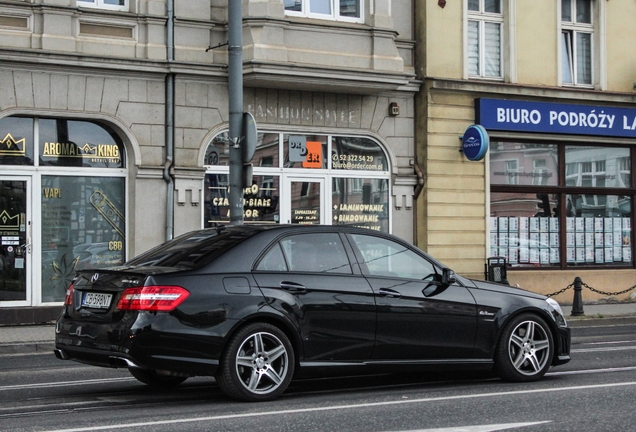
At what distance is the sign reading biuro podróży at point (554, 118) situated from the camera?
68.5 feet

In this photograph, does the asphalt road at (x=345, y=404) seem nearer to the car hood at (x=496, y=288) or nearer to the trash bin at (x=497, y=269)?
→ the car hood at (x=496, y=288)

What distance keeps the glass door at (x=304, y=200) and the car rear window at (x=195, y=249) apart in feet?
34.4

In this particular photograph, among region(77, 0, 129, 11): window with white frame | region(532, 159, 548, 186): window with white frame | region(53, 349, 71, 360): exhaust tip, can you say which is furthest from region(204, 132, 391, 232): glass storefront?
region(53, 349, 71, 360): exhaust tip

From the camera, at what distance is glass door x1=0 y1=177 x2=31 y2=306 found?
55.4ft

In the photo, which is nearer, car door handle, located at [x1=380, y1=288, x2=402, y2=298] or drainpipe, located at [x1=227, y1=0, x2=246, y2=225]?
car door handle, located at [x1=380, y1=288, x2=402, y2=298]

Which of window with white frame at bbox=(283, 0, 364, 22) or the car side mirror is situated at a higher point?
window with white frame at bbox=(283, 0, 364, 22)

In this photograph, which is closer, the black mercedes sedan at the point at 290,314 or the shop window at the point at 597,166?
the black mercedes sedan at the point at 290,314

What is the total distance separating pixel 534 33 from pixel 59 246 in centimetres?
1120

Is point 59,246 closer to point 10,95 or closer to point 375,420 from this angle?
point 10,95

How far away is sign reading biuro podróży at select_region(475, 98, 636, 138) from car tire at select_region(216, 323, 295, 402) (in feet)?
44.5

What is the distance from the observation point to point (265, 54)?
18250 mm

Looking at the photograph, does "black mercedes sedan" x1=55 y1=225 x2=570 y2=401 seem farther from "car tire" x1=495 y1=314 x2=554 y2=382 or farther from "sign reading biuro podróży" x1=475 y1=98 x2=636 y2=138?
"sign reading biuro podróży" x1=475 y1=98 x2=636 y2=138

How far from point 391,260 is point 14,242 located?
9959 millimetres

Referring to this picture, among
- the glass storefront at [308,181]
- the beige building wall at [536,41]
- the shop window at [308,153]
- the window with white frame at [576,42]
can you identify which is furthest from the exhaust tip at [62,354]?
the window with white frame at [576,42]
